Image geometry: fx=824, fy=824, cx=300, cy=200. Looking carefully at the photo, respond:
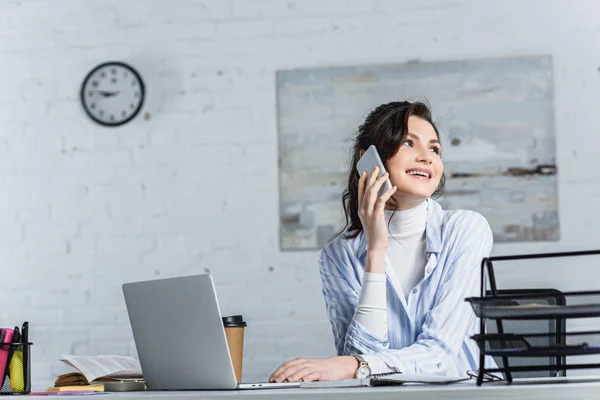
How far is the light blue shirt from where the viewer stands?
1710 mm

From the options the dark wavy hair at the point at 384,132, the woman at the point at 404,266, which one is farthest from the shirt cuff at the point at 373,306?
the dark wavy hair at the point at 384,132

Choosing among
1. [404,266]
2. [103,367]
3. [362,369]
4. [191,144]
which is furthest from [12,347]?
[191,144]

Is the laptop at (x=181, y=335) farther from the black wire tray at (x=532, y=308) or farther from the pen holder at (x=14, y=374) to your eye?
the black wire tray at (x=532, y=308)

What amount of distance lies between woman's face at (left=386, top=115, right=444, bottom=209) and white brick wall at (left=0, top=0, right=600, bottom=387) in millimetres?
1549

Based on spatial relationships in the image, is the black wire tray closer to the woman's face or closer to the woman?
the woman

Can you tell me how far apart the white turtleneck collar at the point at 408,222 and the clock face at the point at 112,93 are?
1964 millimetres

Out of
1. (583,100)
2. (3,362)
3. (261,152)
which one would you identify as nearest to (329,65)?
(261,152)

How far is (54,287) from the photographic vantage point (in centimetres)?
364

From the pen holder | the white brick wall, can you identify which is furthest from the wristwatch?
the white brick wall

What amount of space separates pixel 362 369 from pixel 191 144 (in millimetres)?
2209

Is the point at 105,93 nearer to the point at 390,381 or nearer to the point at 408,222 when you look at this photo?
the point at 408,222

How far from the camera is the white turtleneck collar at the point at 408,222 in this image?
1.98 metres

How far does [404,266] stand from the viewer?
1.97 m

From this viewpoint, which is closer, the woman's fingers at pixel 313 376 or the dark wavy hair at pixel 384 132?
the woman's fingers at pixel 313 376
